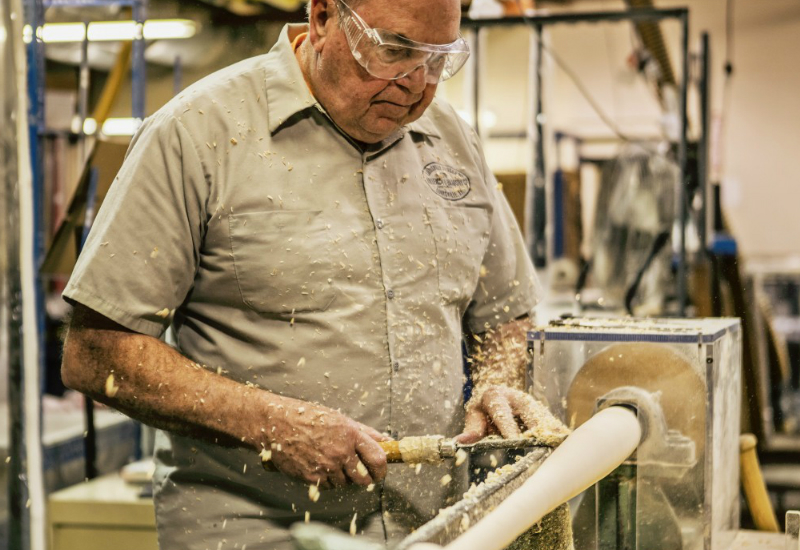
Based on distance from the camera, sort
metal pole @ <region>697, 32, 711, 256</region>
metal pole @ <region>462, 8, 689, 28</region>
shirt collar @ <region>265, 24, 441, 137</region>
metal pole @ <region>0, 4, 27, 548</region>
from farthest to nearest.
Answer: metal pole @ <region>697, 32, 711, 256</region>
metal pole @ <region>462, 8, 689, 28</region>
metal pole @ <region>0, 4, 27, 548</region>
shirt collar @ <region>265, 24, 441, 137</region>

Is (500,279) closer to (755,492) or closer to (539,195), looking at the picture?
(755,492)

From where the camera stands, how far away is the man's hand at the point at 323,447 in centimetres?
124

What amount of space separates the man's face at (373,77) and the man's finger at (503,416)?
495 millimetres

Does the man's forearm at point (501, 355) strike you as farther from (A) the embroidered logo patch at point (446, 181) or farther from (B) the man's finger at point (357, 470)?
(B) the man's finger at point (357, 470)

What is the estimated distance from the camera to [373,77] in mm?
1405

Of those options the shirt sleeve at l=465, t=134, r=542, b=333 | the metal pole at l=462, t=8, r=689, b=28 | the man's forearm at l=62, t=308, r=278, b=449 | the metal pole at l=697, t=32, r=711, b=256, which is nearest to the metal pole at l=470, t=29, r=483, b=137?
the metal pole at l=462, t=8, r=689, b=28

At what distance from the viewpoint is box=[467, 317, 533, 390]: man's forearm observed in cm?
163

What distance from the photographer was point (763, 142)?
→ 9.12m

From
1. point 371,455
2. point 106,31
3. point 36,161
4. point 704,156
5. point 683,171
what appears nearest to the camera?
point 371,455

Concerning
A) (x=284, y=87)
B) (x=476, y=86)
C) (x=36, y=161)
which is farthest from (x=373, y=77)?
(x=476, y=86)

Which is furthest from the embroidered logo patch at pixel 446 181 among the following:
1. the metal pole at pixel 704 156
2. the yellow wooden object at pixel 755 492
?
the metal pole at pixel 704 156

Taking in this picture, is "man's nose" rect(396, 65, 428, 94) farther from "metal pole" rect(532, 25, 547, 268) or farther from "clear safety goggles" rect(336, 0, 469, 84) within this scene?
"metal pole" rect(532, 25, 547, 268)

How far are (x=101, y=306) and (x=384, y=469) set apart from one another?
0.49 m

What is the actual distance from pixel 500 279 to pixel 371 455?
61cm
